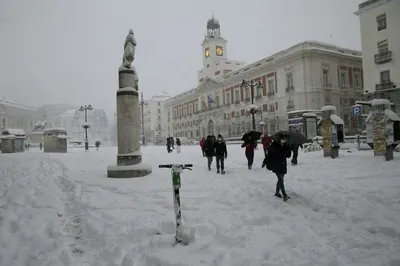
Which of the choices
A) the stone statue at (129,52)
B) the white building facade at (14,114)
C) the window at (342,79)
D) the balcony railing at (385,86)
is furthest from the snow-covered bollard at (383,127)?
the window at (342,79)

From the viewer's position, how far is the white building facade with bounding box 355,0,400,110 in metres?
28.1

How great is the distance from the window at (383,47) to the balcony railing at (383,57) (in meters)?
0.21

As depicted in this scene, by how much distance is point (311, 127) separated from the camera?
22.4 m

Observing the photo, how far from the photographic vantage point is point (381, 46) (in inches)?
1198

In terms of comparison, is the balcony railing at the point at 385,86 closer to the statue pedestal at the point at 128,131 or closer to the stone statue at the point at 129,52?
the stone statue at the point at 129,52

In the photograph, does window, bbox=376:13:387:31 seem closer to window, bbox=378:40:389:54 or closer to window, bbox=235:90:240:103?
window, bbox=378:40:389:54

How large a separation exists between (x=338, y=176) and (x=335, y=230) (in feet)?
16.2

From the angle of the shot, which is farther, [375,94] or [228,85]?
[228,85]

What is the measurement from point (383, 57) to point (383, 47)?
1073mm

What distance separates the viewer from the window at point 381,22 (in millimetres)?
28883

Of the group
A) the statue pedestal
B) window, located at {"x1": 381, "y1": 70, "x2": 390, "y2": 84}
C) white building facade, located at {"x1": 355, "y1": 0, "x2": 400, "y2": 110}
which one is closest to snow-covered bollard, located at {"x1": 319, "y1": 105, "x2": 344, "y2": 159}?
the statue pedestal

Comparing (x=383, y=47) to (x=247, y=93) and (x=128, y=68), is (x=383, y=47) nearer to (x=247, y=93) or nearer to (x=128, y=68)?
(x=247, y=93)

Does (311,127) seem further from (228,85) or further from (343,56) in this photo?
(228,85)

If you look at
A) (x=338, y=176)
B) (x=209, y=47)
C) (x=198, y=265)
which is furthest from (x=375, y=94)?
(x=209, y=47)
